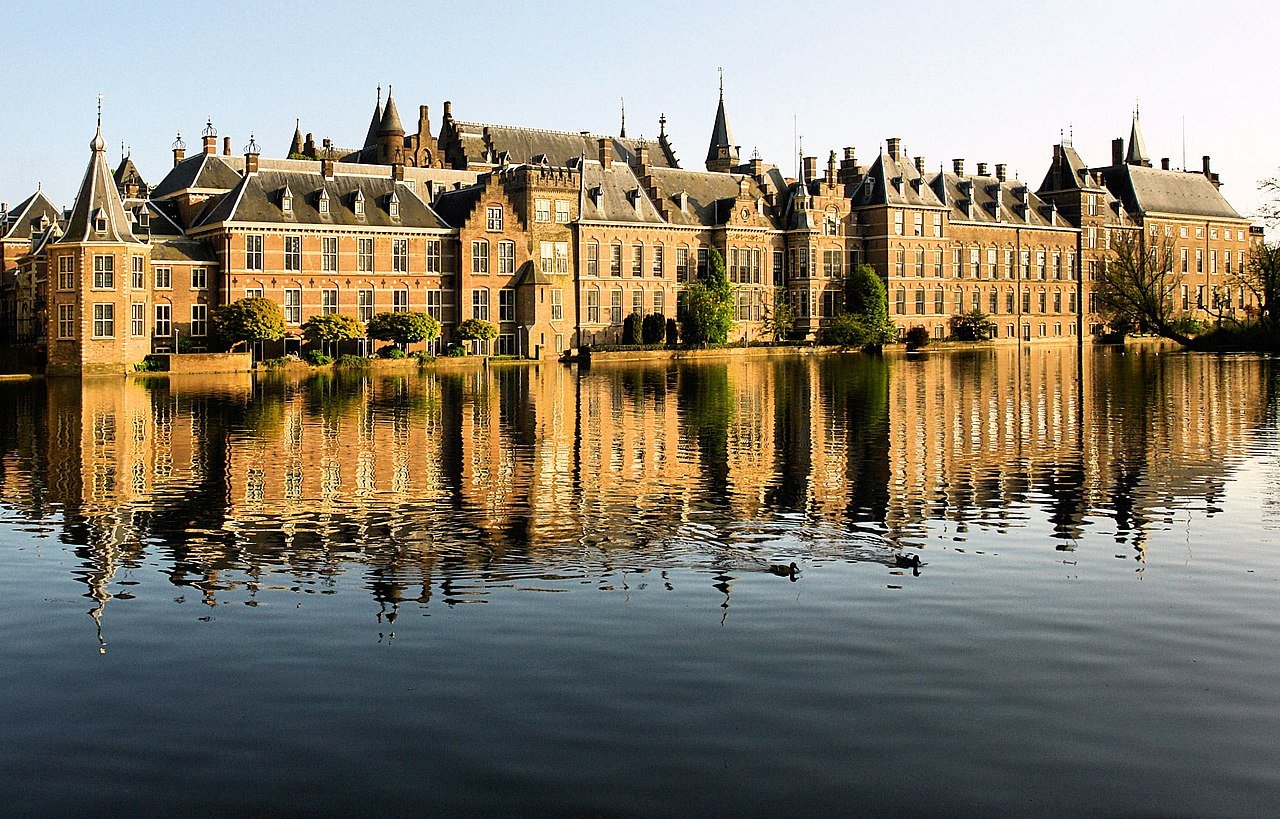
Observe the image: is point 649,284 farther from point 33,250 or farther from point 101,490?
point 101,490

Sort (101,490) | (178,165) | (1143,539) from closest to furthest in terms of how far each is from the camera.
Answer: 1. (1143,539)
2. (101,490)
3. (178,165)

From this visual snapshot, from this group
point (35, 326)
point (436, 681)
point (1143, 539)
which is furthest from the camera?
point (35, 326)

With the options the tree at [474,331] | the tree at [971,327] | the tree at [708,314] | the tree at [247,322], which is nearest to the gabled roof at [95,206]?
the tree at [247,322]

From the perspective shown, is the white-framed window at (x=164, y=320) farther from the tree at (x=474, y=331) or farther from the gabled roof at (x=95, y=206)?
the tree at (x=474, y=331)

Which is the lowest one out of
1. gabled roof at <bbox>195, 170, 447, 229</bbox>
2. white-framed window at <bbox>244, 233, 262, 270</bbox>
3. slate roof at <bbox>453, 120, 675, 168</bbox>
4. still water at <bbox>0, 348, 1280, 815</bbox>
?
still water at <bbox>0, 348, 1280, 815</bbox>

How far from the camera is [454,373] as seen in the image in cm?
7056

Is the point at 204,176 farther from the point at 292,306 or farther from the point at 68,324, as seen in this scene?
the point at 68,324

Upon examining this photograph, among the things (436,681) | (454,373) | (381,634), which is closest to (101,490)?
(381,634)

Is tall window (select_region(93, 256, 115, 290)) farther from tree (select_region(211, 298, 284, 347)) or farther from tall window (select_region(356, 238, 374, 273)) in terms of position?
tall window (select_region(356, 238, 374, 273))

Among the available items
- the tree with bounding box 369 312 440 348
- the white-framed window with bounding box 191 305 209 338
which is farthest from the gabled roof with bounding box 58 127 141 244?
the tree with bounding box 369 312 440 348

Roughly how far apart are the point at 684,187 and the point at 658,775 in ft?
302

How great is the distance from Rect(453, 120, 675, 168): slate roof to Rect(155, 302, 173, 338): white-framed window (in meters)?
30.5

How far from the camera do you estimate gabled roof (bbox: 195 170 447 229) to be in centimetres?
7625

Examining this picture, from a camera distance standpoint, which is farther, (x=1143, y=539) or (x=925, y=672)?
(x=1143, y=539)
